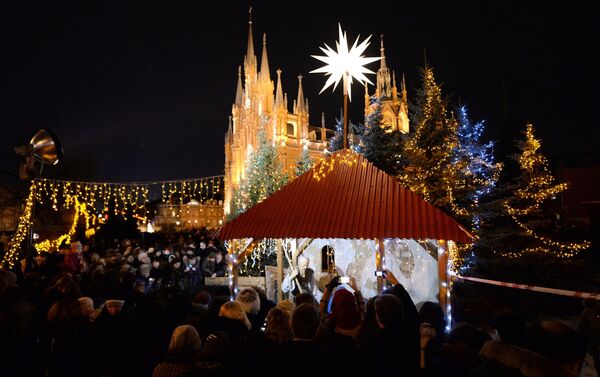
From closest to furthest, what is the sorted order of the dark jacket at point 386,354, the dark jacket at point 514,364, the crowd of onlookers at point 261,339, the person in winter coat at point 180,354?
the dark jacket at point 514,364 → the crowd of onlookers at point 261,339 → the person in winter coat at point 180,354 → the dark jacket at point 386,354

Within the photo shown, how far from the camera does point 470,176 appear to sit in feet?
48.3

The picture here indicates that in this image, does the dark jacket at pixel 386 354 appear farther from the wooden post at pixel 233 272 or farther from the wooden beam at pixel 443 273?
the wooden post at pixel 233 272

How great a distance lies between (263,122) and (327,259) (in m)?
38.1

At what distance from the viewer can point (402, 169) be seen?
50.7 ft

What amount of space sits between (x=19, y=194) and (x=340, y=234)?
30.1m

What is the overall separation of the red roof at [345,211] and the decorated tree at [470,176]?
614cm

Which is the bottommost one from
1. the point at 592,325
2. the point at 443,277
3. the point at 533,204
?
the point at 592,325

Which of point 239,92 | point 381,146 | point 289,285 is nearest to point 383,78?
point 239,92

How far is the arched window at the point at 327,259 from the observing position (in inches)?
548

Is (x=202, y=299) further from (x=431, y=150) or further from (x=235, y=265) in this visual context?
(x=431, y=150)

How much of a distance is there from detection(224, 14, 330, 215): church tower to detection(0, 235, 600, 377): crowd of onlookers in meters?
43.1

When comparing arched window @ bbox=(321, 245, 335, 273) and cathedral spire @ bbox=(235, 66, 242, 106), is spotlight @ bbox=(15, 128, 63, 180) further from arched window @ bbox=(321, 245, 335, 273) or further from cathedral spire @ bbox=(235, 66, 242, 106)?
cathedral spire @ bbox=(235, 66, 242, 106)

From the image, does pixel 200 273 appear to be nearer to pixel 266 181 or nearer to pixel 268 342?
pixel 266 181

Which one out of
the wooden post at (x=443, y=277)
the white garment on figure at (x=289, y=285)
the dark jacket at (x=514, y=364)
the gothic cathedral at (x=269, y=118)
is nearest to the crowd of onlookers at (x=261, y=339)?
the dark jacket at (x=514, y=364)
